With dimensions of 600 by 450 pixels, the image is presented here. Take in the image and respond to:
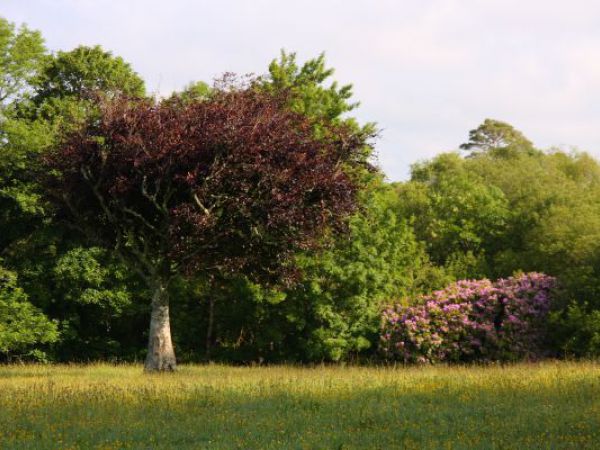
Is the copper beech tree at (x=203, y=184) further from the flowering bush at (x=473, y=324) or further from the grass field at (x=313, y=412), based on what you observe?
the flowering bush at (x=473, y=324)

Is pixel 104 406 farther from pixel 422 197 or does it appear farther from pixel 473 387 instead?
pixel 422 197

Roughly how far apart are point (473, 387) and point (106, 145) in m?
12.0

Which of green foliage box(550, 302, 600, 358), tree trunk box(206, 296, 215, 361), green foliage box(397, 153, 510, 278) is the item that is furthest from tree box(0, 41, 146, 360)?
green foliage box(550, 302, 600, 358)

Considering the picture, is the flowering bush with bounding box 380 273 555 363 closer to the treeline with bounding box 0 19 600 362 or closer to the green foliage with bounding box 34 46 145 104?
the treeline with bounding box 0 19 600 362

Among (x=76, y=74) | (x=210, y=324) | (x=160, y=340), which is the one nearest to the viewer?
(x=160, y=340)

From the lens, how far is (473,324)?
95.1 feet

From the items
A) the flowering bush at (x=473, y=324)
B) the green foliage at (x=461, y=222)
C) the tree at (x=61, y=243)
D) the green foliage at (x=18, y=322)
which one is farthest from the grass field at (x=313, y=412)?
the green foliage at (x=461, y=222)

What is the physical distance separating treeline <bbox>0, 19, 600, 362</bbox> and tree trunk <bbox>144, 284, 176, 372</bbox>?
8.10ft

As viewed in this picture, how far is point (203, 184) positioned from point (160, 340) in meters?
5.28

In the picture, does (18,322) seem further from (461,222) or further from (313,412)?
(461,222)

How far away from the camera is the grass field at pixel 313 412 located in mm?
11953

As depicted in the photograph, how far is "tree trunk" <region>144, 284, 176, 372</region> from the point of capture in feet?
77.1

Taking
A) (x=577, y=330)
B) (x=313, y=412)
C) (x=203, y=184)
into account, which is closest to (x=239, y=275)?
(x=203, y=184)

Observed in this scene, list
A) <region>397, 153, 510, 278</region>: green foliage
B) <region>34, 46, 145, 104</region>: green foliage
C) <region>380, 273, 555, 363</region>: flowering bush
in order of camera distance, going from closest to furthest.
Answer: <region>380, 273, 555, 363</region>: flowering bush, <region>34, 46, 145, 104</region>: green foliage, <region>397, 153, 510, 278</region>: green foliage
